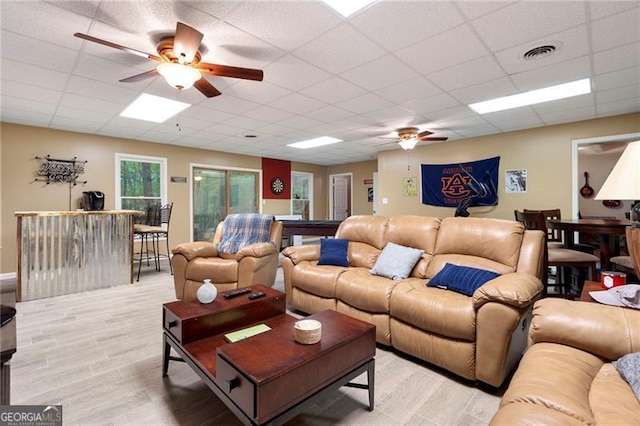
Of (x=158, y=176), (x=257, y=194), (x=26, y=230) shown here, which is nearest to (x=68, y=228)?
(x=26, y=230)

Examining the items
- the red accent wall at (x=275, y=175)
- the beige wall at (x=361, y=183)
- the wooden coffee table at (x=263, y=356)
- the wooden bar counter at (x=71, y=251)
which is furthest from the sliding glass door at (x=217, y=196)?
the wooden coffee table at (x=263, y=356)

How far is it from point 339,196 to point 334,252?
6.79 m

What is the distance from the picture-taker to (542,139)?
4.98 m

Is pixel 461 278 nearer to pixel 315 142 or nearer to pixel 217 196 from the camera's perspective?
pixel 315 142

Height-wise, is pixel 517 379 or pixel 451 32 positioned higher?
pixel 451 32

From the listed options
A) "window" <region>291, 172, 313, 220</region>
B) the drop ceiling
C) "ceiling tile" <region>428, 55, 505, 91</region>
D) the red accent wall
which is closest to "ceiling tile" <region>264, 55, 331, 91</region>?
the drop ceiling

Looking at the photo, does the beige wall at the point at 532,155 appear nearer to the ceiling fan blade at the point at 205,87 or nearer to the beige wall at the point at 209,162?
the beige wall at the point at 209,162

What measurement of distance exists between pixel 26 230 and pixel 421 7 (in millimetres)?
4821

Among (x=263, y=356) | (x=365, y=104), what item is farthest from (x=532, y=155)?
(x=263, y=356)

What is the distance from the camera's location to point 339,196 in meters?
9.88

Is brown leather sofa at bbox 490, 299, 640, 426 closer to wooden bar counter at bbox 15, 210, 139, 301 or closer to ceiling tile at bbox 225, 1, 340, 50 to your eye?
ceiling tile at bbox 225, 1, 340, 50

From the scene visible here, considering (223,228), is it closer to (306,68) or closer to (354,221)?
Result: (354,221)

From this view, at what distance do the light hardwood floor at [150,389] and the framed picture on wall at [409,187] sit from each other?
15.9 feet

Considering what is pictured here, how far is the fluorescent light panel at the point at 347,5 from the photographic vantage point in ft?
6.25
